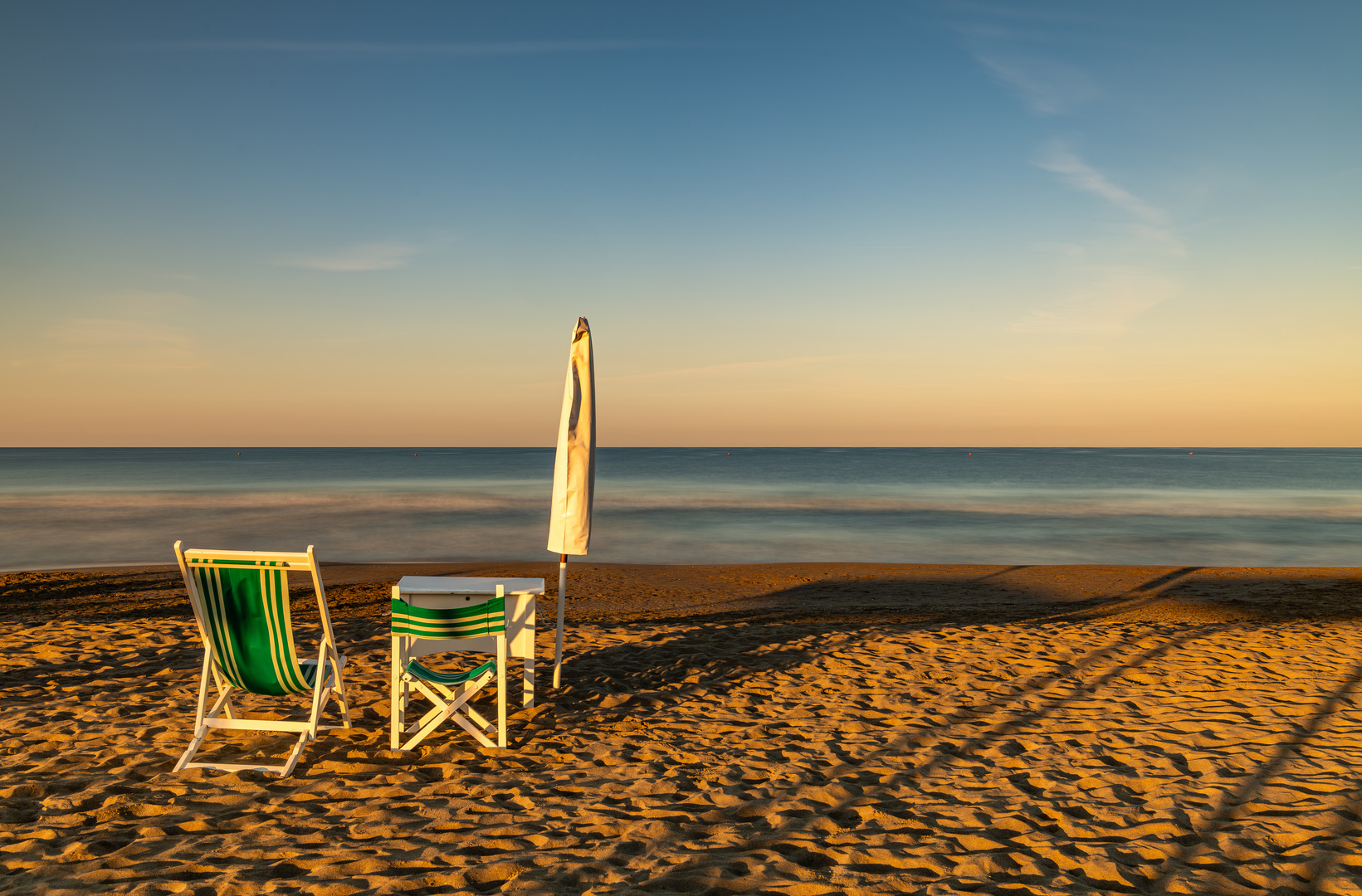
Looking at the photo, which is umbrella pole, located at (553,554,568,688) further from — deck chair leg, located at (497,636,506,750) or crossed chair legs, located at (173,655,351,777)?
crossed chair legs, located at (173,655,351,777)

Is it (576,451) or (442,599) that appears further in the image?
A: (576,451)

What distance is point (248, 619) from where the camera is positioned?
3.75m

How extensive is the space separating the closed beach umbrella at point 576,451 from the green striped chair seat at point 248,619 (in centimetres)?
157

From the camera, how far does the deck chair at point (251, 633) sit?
12.0 ft

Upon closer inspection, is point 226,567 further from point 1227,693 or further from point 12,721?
point 1227,693

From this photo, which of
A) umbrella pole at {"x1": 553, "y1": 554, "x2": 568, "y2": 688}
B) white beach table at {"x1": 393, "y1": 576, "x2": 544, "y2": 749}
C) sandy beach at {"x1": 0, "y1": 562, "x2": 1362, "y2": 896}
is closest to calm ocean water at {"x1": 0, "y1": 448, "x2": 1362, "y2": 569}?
sandy beach at {"x1": 0, "y1": 562, "x2": 1362, "y2": 896}

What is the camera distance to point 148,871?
2.66 metres

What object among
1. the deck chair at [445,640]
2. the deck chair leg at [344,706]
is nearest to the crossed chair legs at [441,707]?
the deck chair at [445,640]

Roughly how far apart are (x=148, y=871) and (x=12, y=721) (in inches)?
98.4

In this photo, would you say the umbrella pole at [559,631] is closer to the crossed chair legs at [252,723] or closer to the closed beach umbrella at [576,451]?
the closed beach umbrella at [576,451]

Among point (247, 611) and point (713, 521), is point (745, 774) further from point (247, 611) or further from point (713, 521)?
point (713, 521)

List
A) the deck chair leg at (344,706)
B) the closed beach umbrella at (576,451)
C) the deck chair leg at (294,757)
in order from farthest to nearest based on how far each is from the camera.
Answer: the closed beach umbrella at (576,451)
the deck chair leg at (344,706)
the deck chair leg at (294,757)

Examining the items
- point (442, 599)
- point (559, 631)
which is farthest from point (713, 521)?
point (442, 599)

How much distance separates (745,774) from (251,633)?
254 cm
